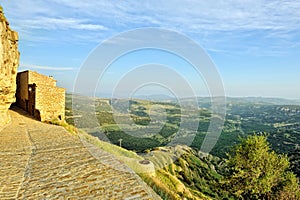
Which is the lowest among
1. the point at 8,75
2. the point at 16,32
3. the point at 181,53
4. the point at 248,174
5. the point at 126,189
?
the point at 248,174

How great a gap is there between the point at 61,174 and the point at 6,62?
10.5 meters

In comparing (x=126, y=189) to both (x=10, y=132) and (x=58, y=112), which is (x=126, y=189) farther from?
(x=58, y=112)

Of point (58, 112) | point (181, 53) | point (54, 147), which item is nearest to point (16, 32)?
point (58, 112)

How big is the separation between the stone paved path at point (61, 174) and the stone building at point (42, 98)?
8.25 m

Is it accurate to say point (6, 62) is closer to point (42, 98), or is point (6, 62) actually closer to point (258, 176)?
point (42, 98)

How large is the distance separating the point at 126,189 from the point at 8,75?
1268cm

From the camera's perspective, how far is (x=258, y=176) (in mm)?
20531

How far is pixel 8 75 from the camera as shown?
14.7m

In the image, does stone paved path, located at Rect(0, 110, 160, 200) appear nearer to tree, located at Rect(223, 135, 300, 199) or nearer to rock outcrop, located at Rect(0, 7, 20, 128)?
rock outcrop, located at Rect(0, 7, 20, 128)

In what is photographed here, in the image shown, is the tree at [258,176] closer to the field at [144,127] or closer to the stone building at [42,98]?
the stone building at [42,98]

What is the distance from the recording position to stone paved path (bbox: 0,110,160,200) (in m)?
6.05

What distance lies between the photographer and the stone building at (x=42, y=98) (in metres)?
18.5

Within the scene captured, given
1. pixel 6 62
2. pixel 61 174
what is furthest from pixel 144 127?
pixel 61 174

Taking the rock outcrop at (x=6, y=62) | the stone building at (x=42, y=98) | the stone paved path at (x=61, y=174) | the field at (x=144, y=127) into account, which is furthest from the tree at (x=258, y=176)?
the rock outcrop at (x=6, y=62)
